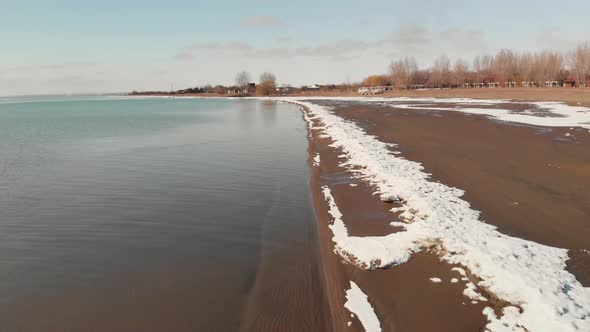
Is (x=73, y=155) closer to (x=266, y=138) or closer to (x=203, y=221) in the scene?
(x=266, y=138)

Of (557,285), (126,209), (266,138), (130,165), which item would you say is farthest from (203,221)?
(266,138)

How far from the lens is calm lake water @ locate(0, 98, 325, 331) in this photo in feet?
19.1

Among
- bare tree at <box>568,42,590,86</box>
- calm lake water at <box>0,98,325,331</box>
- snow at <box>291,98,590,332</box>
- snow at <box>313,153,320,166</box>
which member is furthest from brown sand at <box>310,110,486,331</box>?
bare tree at <box>568,42,590,86</box>

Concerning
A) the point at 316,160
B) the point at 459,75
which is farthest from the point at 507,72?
the point at 316,160

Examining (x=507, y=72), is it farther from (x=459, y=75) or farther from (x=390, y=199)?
(x=390, y=199)

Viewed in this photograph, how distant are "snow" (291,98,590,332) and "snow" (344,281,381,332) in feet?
2.74

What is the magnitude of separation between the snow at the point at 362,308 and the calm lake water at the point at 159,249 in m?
0.49

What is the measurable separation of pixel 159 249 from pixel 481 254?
21.5ft

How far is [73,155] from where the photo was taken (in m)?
22.0

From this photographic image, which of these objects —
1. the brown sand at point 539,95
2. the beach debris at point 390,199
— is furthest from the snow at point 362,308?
the brown sand at point 539,95

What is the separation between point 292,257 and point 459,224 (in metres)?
3.81

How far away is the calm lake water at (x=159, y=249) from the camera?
5816 millimetres

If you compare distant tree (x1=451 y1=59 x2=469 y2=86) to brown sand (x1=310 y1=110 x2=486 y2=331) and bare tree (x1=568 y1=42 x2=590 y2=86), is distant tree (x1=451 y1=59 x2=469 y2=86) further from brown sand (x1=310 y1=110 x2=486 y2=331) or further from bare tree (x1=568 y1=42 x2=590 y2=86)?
brown sand (x1=310 y1=110 x2=486 y2=331)

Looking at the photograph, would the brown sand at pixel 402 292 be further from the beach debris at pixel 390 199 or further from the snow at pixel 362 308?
the beach debris at pixel 390 199
